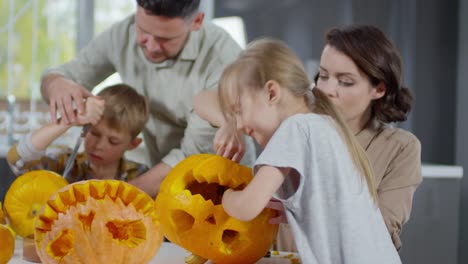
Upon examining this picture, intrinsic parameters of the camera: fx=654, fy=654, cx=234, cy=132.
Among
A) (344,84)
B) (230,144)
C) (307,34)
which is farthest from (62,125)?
(307,34)

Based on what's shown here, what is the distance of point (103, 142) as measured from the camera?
1.75 m

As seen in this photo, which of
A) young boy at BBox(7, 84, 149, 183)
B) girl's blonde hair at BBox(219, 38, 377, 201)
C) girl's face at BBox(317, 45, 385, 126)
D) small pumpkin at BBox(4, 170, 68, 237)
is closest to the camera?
girl's blonde hair at BBox(219, 38, 377, 201)

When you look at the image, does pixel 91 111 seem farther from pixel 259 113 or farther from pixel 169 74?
pixel 259 113

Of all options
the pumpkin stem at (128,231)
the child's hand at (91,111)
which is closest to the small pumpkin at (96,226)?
the pumpkin stem at (128,231)

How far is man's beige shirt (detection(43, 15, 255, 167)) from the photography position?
5.61 ft

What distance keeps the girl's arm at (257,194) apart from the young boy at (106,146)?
2.69 feet

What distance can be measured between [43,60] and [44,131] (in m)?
1.39

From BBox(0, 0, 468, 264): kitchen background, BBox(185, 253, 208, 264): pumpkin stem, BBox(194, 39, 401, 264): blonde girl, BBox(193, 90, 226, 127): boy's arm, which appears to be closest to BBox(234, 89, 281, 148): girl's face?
BBox(194, 39, 401, 264): blonde girl

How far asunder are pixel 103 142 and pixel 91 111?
0.86 ft

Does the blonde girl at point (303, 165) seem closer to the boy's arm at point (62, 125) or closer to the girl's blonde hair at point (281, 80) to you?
the girl's blonde hair at point (281, 80)

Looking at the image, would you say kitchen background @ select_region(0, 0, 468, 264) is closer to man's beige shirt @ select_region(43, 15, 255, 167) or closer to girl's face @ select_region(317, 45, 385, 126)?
man's beige shirt @ select_region(43, 15, 255, 167)

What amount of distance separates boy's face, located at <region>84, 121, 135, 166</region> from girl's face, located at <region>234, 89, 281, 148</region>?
0.79 m

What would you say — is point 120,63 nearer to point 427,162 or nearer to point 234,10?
point 234,10

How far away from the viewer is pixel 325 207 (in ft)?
3.17
